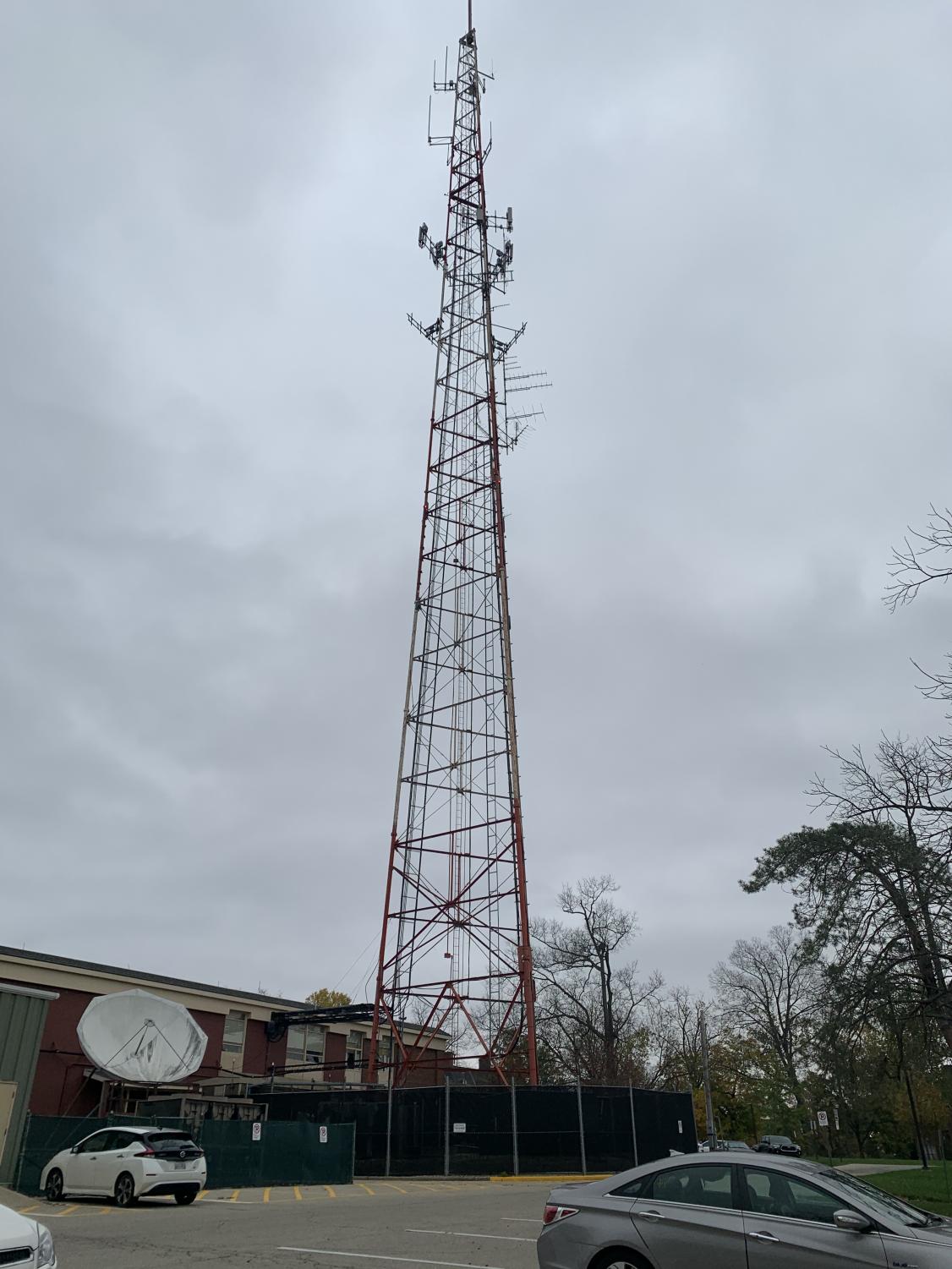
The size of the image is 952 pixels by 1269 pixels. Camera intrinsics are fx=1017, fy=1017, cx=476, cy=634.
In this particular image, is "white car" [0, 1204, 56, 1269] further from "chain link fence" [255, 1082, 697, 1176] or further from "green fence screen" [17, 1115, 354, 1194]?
"chain link fence" [255, 1082, 697, 1176]

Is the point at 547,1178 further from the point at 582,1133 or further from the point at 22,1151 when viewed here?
the point at 22,1151

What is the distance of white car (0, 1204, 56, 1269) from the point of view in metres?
6.70

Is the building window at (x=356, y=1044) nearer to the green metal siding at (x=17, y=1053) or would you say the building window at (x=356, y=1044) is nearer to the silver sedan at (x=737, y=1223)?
the green metal siding at (x=17, y=1053)

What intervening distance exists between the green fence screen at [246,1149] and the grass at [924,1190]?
11933mm

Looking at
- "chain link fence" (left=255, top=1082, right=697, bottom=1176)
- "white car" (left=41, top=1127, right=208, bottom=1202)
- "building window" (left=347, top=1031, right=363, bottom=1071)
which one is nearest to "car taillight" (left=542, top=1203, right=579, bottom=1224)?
"white car" (left=41, top=1127, right=208, bottom=1202)

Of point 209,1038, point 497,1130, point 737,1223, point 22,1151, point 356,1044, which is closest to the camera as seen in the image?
point 737,1223

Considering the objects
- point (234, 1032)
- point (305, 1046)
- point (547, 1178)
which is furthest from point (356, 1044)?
point (547, 1178)

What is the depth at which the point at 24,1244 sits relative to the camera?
6781 mm

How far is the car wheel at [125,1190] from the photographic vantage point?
17438 millimetres

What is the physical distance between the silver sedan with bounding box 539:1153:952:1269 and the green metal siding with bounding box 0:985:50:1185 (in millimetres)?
16743

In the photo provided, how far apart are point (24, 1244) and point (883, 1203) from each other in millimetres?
6003

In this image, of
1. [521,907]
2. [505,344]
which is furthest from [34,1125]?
[505,344]

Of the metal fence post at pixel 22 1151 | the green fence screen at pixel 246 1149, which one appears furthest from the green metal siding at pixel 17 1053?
the green fence screen at pixel 246 1149

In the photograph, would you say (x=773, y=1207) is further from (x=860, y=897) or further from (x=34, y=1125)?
(x=34, y=1125)
